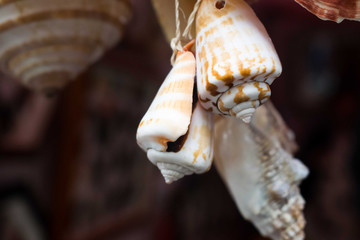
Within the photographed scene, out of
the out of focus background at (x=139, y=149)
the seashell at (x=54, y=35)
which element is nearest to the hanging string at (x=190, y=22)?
the seashell at (x=54, y=35)

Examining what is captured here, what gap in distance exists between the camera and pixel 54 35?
1.21 feet

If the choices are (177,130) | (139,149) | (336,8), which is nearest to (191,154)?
(177,130)

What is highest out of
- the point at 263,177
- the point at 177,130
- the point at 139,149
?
the point at 177,130

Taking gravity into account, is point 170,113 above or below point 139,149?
above

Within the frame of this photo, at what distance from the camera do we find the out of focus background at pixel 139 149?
76 centimetres

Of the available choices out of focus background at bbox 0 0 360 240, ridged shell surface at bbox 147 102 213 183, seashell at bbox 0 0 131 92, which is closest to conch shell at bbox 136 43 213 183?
ridged shell surface at bbox 147 102 213 183

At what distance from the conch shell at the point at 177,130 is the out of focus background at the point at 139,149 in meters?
0.47

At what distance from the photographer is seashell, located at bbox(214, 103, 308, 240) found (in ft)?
1.08

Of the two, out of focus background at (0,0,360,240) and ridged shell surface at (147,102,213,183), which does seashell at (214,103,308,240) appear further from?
out of focus background at (0,0,360,240)

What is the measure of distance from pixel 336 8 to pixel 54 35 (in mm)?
255

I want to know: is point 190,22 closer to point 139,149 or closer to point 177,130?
point 177,130

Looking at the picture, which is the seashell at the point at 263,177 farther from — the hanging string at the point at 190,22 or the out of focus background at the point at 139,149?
the out of focus background at the point at 139,149

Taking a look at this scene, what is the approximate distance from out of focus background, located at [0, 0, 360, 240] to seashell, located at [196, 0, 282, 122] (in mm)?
450

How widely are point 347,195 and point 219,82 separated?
2.62 ft
